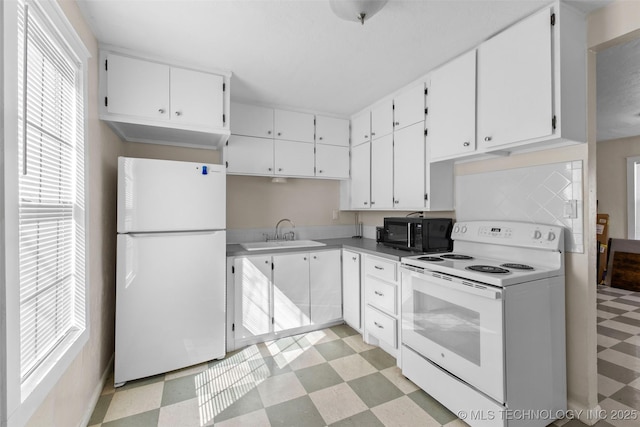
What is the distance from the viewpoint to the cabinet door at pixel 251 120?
9.86 feet

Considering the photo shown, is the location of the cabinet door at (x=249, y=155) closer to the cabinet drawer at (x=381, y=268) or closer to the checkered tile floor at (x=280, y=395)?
the cabinet drawer at (x=381, y=268)

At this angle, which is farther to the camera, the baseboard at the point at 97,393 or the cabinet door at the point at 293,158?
the cabinet door at the point at 293,158

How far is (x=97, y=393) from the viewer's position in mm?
1974

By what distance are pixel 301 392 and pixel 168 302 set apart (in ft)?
3.91

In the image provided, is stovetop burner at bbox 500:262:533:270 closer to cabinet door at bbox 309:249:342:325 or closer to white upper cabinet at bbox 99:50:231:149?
cabinet door at bbox 309:249:342:325

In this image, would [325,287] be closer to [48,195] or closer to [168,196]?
[168,196]

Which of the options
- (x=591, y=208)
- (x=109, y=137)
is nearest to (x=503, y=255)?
(x=591, y=208)

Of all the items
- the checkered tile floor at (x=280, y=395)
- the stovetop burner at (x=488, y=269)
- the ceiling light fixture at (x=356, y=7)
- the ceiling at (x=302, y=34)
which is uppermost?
the ceiling at (x=302, y=34)

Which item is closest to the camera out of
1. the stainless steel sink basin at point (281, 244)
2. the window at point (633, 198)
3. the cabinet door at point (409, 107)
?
the cabinet door at point (409, 107)

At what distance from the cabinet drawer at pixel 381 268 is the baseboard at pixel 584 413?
129 cm

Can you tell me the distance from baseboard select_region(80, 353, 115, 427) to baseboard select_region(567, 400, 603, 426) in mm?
2915

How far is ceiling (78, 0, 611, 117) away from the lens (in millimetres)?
1681

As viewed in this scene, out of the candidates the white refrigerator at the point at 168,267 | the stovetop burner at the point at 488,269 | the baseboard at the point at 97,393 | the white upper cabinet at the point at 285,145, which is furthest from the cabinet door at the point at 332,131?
the baseboard at the point at 97,393

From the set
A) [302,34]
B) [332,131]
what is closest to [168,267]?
[302,34]
